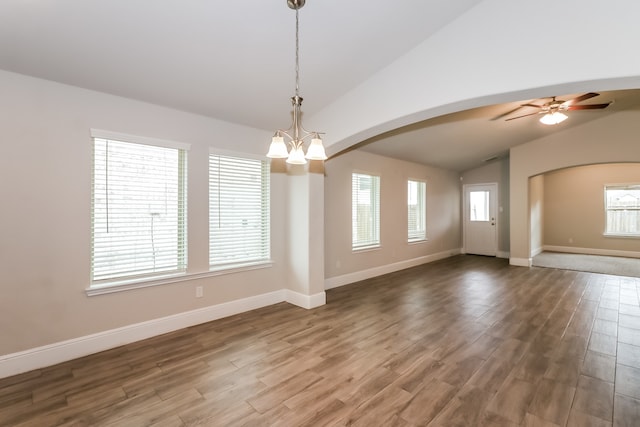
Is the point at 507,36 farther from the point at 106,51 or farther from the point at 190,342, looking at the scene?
the point at 190,342

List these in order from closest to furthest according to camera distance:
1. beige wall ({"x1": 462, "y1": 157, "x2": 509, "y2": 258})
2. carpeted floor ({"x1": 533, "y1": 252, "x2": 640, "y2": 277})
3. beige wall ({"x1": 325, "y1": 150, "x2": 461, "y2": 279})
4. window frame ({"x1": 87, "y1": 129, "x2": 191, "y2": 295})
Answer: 1. window frame ({"x1": 87, "y1": 129, "x2": 191, "y2": 295})
2. beige wall ({"x1": 325, "y1": 150, "x2": 461, "y2": 279})
3. carpeted floor ({"x1": 533, "y1": 252, "x2": 640, "y2": 277})
4. beige wall ({"x1": 462, "y1": 157, "x2": 509, "y2": 258})

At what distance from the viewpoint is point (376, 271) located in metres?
6.09

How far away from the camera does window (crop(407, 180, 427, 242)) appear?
7.22m

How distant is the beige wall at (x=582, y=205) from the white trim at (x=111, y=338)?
9.06 metres

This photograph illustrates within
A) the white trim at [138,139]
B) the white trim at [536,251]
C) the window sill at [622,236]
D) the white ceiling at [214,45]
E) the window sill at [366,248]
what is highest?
the white ceiling at [214,45]

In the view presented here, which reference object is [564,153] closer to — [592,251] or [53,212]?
[592,251]

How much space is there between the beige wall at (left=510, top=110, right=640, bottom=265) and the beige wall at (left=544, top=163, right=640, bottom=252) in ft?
8.31

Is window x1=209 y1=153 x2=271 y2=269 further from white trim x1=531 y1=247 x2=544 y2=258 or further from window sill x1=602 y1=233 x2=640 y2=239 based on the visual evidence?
window sill x1=602 y1=233 x2=640 y2=239

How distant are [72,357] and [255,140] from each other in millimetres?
3102

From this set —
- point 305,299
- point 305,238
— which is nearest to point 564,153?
point 305,238

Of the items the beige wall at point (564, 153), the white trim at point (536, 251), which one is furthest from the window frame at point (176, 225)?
the white trim at point (536, 251)

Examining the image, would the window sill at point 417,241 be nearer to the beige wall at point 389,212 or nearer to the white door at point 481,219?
the beige wall at point 389,212

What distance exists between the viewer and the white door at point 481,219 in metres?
8.55

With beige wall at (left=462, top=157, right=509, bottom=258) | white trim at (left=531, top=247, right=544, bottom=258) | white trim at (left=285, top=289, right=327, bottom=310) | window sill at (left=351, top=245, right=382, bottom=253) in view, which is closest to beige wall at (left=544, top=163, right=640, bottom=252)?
white trim at (left=531, top=247, right=544, bottom=258)
